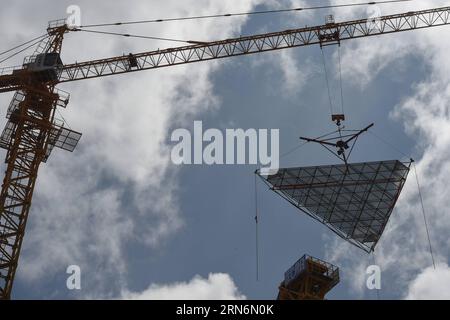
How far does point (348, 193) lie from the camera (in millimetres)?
78188

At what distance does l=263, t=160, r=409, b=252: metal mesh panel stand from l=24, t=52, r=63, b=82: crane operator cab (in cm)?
2781

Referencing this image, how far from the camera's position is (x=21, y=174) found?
77500 mm

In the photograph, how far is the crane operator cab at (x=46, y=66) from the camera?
274ft

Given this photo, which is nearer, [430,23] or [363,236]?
[363,236]

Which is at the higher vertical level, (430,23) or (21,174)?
(430,23)

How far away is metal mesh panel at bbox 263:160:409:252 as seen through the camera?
76.7m

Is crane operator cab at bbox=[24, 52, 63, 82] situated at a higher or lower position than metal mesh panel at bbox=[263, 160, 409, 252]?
higher

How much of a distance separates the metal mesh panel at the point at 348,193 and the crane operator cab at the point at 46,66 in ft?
91.2

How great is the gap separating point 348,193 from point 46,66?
3728 cm
